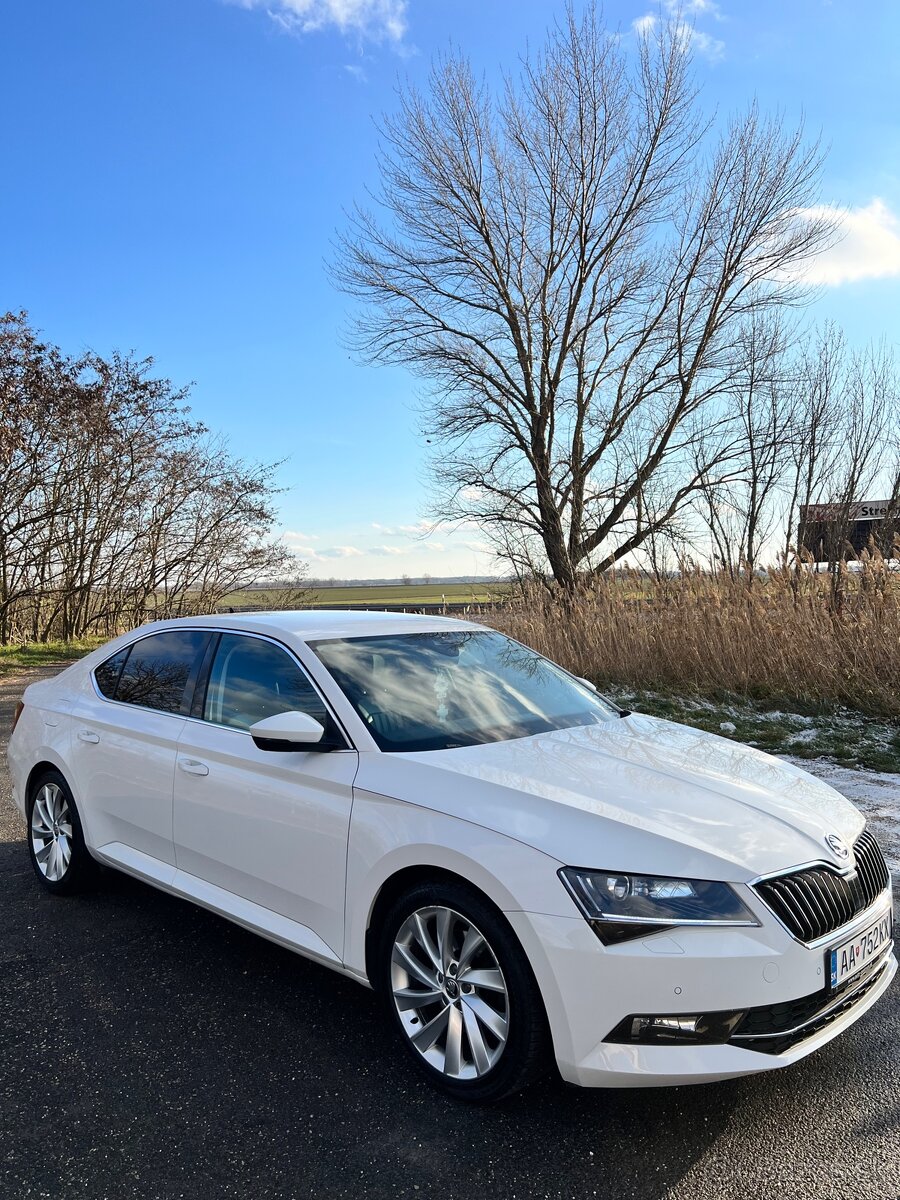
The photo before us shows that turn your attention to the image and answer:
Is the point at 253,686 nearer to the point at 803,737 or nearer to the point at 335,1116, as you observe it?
the point at 335,1116

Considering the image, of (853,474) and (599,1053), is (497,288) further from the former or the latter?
(599,1053)

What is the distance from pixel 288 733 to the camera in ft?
9.91

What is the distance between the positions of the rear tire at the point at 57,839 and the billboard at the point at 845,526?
986 centimetres

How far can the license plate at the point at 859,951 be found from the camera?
8.05ft

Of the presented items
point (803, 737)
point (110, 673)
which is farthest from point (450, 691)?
point (803, 737)

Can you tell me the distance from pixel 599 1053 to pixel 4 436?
18.3m

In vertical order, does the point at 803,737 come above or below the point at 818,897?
below

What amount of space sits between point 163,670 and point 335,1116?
228 cm

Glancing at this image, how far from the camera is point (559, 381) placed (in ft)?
69.1

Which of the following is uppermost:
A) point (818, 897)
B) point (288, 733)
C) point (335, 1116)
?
point (288, 733)

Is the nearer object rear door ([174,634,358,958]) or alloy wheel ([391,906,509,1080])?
alloy wheel ([391,906,509,1080])

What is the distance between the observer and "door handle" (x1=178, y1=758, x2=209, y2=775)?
3528 mm

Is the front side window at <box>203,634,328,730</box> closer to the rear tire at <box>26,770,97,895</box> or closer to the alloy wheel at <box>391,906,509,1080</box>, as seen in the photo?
the alloy wheel at <box>391,906,509,1080</box>

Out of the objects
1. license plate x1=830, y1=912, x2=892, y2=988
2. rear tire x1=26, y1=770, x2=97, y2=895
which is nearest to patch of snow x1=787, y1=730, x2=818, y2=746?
license plate x1=830, y1=912, x2=892, y2=988
